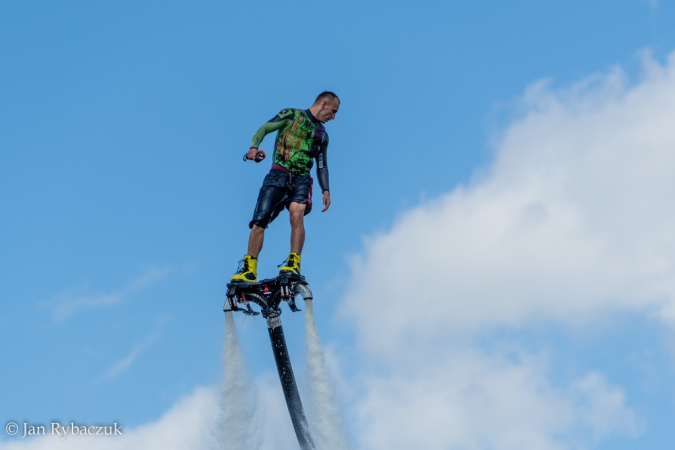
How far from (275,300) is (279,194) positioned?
2.25 metres

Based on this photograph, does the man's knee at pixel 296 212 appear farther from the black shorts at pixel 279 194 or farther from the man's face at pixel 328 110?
the man's face at pixel 328 110

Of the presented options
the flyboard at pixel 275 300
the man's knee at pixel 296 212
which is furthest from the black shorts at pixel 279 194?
the flyboard at pixel 275 300

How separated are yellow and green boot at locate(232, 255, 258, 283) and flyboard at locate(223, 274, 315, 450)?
0.11 meters

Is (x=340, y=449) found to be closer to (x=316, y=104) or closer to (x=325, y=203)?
(x=325, y=203)

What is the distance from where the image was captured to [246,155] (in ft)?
63.4

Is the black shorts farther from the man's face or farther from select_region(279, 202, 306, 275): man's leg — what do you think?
the man's face

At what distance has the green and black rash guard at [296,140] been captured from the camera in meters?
20.1

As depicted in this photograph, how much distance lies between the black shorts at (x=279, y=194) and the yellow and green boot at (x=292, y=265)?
3.06 feet

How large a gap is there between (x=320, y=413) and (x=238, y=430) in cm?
199

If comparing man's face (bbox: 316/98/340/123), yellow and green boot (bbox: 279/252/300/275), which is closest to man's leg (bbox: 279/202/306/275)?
yellow and green boot (bbox: 279/252/300/275)

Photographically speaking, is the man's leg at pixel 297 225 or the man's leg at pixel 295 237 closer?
the man's leg at pixel 295 237

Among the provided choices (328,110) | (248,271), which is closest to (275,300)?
(248,271)

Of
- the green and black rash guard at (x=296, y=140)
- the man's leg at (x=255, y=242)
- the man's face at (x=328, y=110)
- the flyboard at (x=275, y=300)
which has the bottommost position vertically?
the flyboard at (x=275, y=300)

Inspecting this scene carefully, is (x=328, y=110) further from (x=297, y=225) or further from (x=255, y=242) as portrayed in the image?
(x=255, y=242)
